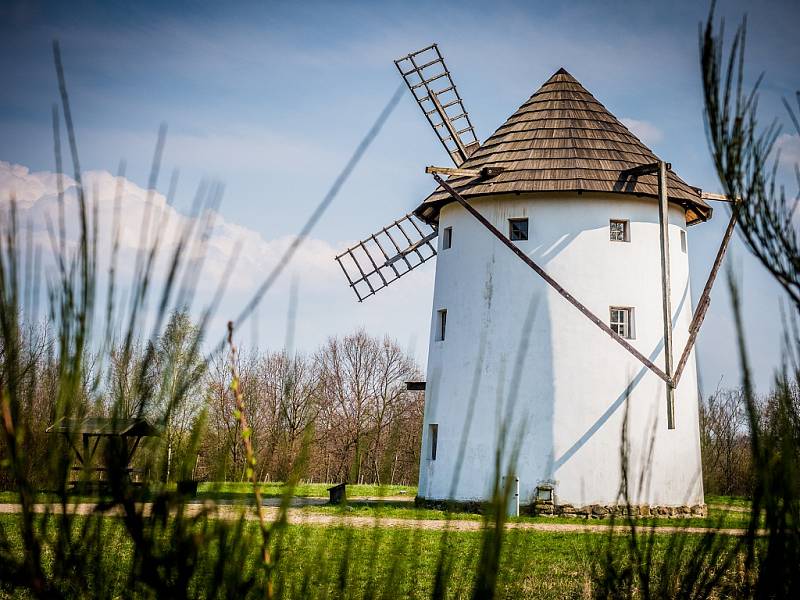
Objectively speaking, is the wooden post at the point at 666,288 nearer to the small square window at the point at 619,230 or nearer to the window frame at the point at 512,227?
the small square window at the point at 619,230

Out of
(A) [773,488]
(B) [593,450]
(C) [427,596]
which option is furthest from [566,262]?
(A) [773,488]

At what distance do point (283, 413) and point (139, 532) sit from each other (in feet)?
1.78

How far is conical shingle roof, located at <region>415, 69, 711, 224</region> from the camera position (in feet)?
58.6

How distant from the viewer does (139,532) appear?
2307mm

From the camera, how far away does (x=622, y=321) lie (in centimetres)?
1786

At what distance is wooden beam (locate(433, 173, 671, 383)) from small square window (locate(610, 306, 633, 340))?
22.4 inches

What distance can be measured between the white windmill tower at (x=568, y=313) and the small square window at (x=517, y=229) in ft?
0.10

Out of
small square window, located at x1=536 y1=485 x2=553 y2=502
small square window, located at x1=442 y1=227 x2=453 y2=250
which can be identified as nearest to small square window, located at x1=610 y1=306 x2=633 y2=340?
small square window, located at x1=536 y1=485 x2=553 y2=502

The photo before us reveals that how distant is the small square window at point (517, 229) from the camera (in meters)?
18.2

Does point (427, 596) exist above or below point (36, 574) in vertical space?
below

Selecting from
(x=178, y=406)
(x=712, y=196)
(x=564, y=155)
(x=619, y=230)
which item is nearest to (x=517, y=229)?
Result: (x=564, y=155)

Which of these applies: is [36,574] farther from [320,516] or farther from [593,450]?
[593,450]

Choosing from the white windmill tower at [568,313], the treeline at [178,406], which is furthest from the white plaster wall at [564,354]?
the treeline at [178,406]

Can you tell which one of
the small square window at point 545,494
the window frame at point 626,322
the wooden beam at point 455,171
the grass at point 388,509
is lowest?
the grass at point 388,509
